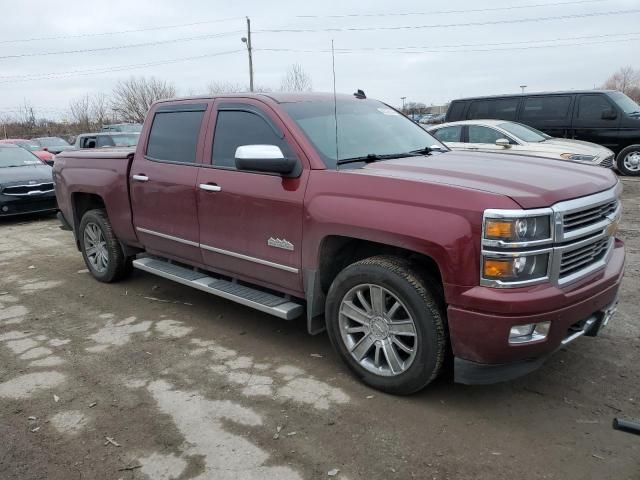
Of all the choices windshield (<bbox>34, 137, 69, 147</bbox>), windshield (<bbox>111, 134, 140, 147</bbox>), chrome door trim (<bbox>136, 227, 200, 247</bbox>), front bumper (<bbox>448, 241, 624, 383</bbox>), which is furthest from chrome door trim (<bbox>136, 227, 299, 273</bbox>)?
windshield (<bbox>34, 137, 69, 147</bbox>)

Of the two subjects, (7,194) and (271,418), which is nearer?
(271,418)

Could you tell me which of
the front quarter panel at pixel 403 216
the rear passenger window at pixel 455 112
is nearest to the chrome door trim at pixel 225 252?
the front quarter panel at pixel 403 216

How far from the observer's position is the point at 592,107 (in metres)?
11.9

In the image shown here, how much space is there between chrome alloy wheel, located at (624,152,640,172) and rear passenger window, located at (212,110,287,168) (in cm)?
1102

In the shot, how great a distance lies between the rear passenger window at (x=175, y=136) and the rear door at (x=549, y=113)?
9553 mm

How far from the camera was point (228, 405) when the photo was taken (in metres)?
3.45

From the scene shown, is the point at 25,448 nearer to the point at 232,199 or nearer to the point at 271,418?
the point at 271,418

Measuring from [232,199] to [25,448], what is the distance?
208cm

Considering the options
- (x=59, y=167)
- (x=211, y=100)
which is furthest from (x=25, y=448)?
(x=59, y=167)

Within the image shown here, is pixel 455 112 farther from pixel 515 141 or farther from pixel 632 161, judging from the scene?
pixel 632 161

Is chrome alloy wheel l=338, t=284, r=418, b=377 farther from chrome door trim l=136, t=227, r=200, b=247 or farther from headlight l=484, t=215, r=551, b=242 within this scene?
chrome door trim l=136, t=227, r=200, b=247

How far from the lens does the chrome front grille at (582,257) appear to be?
3.05 metres

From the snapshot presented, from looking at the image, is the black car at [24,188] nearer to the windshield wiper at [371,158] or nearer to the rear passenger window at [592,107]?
the windshield wiper at [371,158]

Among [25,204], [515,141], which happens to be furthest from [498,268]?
[25,204]
